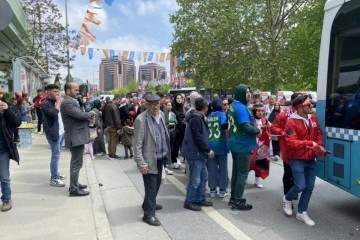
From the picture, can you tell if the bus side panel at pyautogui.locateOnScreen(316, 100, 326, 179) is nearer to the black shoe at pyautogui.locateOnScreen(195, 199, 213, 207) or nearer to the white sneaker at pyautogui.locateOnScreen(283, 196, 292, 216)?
the white sneaker at pyautogui.locateOnScreen(283, 196, 292, 216)

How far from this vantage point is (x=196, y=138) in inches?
213

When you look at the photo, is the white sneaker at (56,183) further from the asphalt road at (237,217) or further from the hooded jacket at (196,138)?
the hooded jacket at (196,138)

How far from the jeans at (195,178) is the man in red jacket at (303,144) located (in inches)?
52.0

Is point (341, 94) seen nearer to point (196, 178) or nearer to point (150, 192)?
point (196, 178)

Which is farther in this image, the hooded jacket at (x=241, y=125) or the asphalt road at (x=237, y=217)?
the hooded jacket at (x=241, y=125)

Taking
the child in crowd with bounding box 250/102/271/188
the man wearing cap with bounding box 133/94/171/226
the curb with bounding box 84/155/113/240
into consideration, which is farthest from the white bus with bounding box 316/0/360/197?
the curb with bounding box 84/155/113/240

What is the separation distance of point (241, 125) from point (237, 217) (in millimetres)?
1299

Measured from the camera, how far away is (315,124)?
494 cm

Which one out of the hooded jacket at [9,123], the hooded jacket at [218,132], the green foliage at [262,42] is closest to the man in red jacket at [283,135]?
the hooded jacket at [218,132]

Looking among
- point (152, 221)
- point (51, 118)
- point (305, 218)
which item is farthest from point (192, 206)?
point (51, 118)

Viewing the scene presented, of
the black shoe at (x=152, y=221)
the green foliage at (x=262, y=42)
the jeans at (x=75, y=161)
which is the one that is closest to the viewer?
the black shoe at (x=152, y=221)

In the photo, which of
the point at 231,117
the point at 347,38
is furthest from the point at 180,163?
the point at 347,38

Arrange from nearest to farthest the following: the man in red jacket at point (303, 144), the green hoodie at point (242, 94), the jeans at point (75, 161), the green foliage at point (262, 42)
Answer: the man in red jacket at point (303, 144) → the green hoodie at point (242, 94) → the jeans at point (75, 161) → the green foliage at point (262, 42)

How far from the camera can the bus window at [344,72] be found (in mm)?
4573
